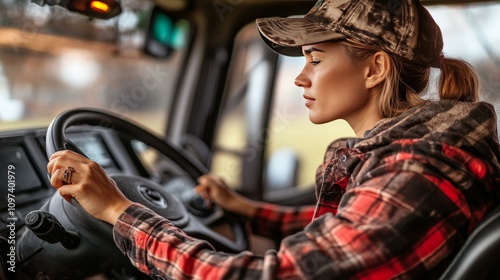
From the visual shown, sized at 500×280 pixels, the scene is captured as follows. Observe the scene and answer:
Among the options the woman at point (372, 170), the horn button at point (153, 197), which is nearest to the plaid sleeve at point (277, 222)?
the horn button at point (153, 197)

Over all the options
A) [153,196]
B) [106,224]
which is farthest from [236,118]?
[106,224]

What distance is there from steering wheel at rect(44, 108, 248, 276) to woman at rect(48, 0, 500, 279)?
0.33 feet

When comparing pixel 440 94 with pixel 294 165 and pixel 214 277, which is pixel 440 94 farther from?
pixel 294 165

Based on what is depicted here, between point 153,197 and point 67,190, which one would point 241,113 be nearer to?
point 153,197

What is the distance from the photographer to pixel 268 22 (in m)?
1.39

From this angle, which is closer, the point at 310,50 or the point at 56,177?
the point at 56,177

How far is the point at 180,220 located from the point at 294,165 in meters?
2.03

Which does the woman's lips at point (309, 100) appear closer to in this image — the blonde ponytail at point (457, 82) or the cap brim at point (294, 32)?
the cap brim at point (294, 32)

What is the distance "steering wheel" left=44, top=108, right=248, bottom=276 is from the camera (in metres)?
1.28

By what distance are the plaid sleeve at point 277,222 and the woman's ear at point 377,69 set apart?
27.6 inches

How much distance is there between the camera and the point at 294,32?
4.29 feet

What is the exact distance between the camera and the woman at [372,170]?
101 centimetres

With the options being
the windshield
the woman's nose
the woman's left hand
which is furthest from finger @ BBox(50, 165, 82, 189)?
the woman's nose

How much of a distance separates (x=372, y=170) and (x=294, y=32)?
0.40 meters
